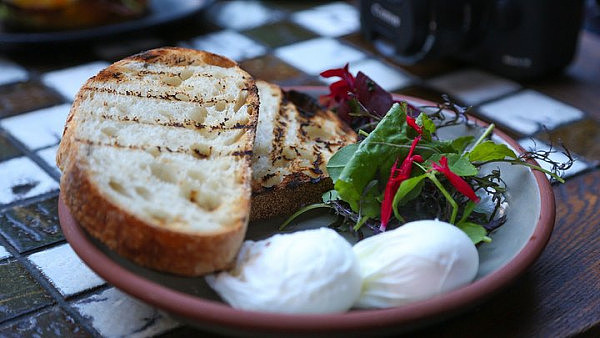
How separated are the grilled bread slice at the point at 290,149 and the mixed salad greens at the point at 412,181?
41 millimetres

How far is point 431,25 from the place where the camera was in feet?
5.13

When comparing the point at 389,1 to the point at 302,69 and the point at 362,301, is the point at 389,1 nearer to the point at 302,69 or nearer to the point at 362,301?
the point at 302,69

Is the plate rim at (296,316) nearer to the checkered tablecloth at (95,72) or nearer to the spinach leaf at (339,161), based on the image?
the checkered tablecloth at (95,72)

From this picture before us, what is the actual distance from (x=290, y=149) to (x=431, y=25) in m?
0.62

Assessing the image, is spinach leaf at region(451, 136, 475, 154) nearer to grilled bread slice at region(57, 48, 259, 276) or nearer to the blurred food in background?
grilled bread slice at region(57, 48, 259, 276)

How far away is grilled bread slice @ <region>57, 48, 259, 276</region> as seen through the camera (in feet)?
2.60

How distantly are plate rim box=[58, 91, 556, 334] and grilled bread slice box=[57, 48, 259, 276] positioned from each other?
3cm

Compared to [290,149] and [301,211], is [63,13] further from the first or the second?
[301,211]

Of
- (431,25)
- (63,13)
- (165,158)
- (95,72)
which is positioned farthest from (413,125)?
(63,13)

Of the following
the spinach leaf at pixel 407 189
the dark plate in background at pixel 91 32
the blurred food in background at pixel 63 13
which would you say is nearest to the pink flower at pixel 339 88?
the spinach leaf at pixel 407 189

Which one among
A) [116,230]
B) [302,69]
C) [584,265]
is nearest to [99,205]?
[116,230]

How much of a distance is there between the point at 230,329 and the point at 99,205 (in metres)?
0.20

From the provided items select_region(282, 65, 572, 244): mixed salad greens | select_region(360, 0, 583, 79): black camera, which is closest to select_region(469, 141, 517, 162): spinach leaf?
select_region(282, 65, 572, 244): mixed salad greens

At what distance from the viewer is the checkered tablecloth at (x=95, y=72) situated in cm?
90
